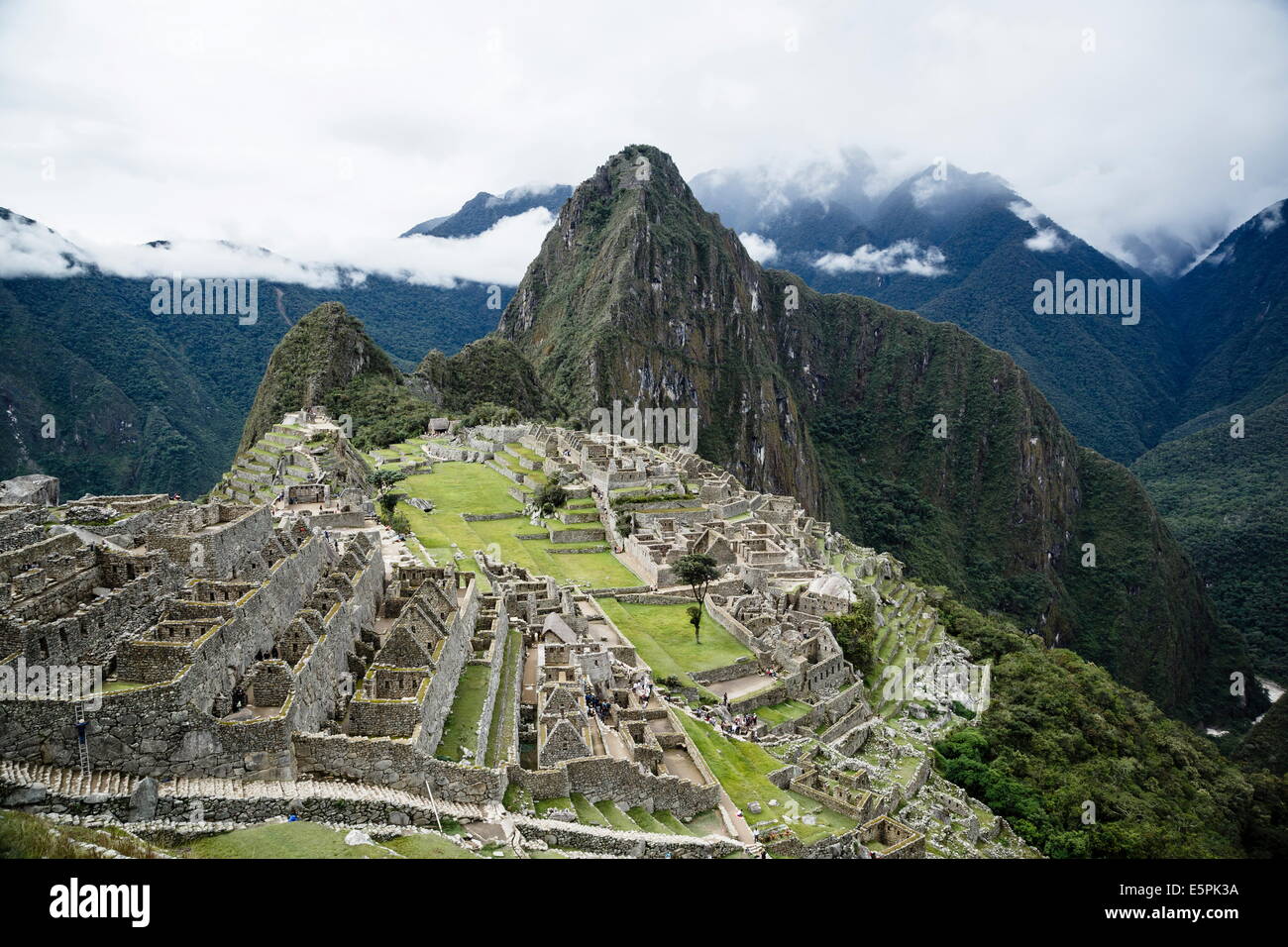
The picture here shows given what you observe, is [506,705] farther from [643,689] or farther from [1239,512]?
[1239,512]

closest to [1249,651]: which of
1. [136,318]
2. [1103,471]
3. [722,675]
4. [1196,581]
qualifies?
[1196,581]

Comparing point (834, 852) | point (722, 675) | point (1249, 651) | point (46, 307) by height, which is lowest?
point (1249, 651)

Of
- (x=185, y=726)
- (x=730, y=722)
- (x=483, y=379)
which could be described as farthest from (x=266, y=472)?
(x=483, y=379)

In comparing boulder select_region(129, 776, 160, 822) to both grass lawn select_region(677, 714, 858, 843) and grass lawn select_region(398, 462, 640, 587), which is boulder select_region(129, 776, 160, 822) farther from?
grass lawn select_region(398, 462, 640, 587)

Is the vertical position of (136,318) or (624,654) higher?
(136,318)
